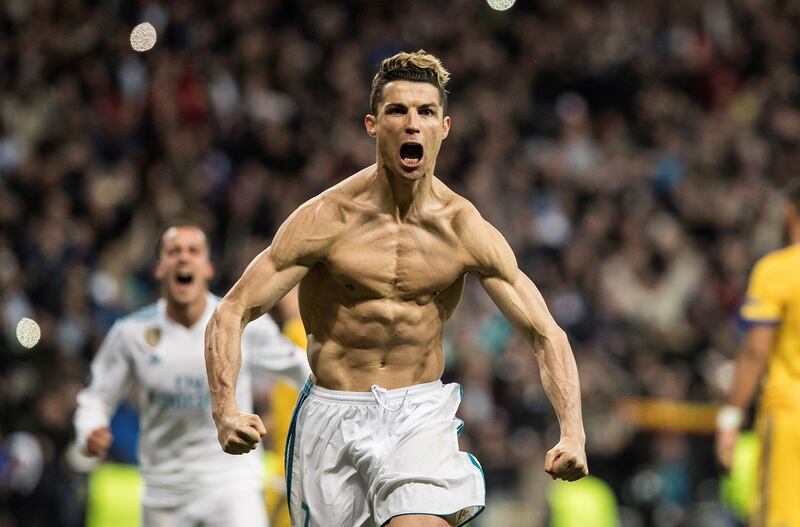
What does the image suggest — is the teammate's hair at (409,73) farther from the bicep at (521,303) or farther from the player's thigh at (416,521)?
→ the player's thigh at (416,521)

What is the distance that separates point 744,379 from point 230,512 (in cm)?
→ 264

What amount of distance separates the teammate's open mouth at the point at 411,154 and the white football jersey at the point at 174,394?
7.90ft

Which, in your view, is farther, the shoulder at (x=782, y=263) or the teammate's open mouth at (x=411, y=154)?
the shoulder at (x=782, y=263)

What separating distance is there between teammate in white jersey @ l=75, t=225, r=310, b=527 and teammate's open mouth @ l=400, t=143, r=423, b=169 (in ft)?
7.85

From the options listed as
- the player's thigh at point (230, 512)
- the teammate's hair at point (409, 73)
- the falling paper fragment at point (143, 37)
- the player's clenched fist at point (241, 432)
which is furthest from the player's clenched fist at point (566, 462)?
the falling paper fragment at point (143, 37)

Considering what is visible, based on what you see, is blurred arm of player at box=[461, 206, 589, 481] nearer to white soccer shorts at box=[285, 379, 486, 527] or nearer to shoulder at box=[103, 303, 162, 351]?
white soccer shorts at box=[285, 379, 486, 527]

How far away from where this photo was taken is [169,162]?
13359mm

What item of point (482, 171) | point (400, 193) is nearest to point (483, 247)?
point (400, 193)

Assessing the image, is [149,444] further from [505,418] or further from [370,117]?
[505,418]

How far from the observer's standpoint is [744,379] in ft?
23.7

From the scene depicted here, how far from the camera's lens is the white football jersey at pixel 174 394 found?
6879 mm

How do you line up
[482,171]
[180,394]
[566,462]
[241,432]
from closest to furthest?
[241,432]
[566,462]
[180,394]
[482,171]

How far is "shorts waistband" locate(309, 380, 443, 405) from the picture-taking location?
5.00 metres

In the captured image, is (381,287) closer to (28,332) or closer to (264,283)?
(264,283)
